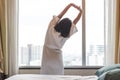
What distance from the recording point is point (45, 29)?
374 cm

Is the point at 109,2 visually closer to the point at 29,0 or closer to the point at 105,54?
the point at 105,54

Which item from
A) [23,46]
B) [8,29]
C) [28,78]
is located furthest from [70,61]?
[28,78]

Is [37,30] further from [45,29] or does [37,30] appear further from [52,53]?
[52,53]

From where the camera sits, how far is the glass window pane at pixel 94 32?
3.74 m

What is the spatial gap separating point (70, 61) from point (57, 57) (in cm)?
75

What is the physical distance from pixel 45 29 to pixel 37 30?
0.44ft

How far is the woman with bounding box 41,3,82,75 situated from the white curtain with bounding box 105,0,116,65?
798mm

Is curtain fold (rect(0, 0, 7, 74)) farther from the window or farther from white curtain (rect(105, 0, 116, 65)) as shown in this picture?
white curtain (rect(105, 0, 116, 65))

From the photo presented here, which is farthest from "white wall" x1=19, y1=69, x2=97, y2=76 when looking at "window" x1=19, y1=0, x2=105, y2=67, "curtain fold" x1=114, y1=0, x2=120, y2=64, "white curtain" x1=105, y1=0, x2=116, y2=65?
"curtain fold" x1=114, y1=0, x2=120, y2=64

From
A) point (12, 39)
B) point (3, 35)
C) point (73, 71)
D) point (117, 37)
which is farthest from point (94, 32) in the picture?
point (3, 35)

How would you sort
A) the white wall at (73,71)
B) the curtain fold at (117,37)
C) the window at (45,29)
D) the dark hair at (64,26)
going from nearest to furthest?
1. the dark hair at (64,26)
2. the curtain fold at (117,37)
3. the white wall at (73,71)
4. the window at (45,29)

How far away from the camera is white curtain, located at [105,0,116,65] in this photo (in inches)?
138

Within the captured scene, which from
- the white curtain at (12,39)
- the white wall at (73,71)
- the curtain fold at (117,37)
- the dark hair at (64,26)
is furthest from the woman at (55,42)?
the curtain fold at (117,37)

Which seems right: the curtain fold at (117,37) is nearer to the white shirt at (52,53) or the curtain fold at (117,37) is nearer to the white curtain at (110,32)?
the white curtain at (110,32)
